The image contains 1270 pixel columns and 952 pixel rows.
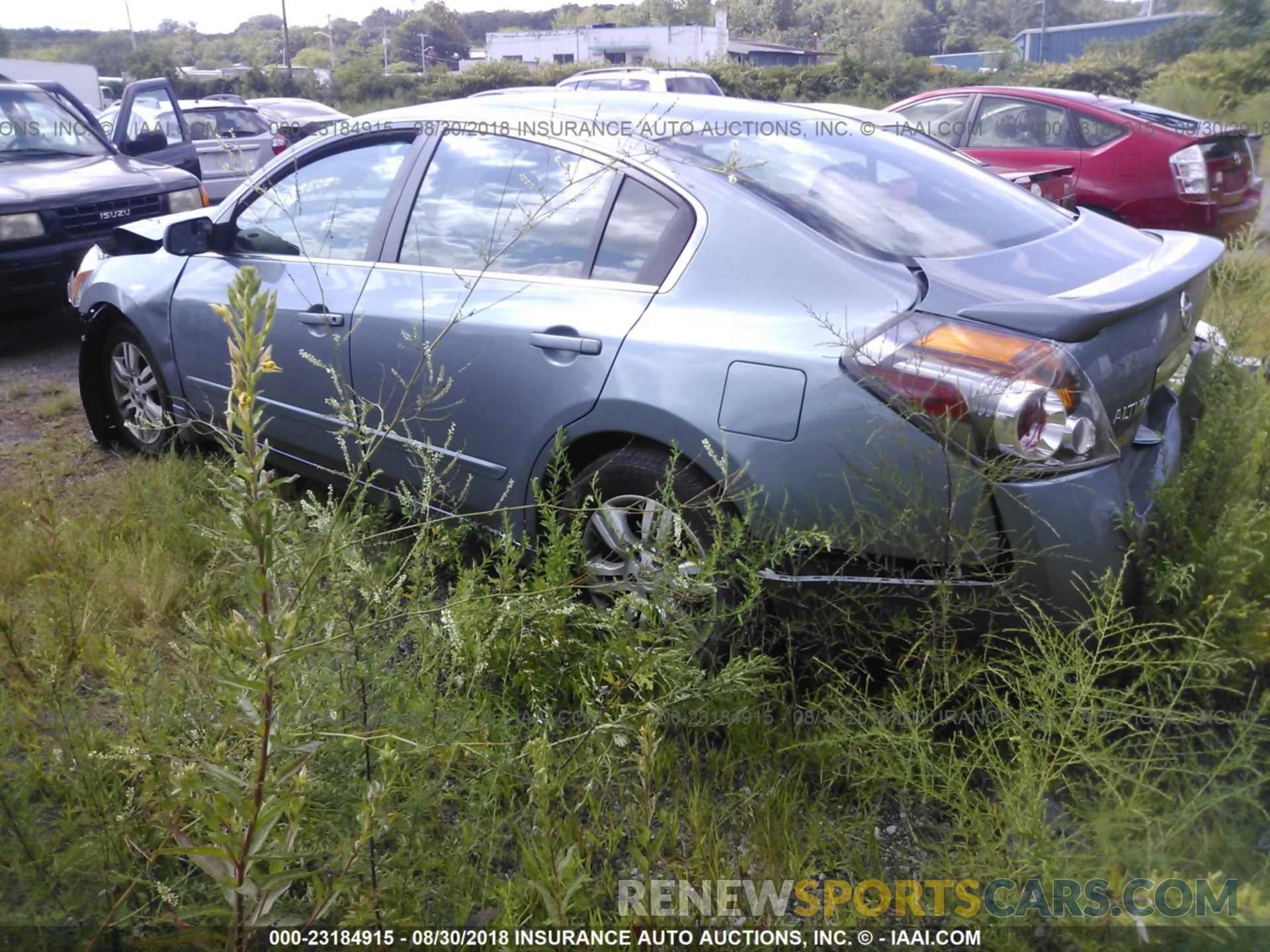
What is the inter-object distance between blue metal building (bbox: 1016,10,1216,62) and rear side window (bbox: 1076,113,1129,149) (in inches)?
919

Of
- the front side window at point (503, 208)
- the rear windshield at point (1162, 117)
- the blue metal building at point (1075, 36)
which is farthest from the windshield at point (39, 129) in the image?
the blue metal building at point (1075, 36)

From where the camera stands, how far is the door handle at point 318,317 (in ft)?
12.1

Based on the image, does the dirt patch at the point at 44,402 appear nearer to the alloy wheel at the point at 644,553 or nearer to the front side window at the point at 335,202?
the front side window at the point at 335,202

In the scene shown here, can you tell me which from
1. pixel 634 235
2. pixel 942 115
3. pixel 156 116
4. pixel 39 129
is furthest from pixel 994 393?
pixel 156 116

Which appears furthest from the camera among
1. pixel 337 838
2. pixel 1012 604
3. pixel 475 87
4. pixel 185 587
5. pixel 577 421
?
pixel 475 87

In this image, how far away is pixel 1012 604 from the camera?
7.80ft

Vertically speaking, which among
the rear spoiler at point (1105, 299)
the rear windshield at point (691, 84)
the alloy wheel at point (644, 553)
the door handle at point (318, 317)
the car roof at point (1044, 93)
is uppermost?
the car roof at point (1044, 93)

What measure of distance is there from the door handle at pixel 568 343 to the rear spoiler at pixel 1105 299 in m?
1.06

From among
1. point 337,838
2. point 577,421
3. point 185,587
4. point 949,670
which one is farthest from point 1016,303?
point 185,587

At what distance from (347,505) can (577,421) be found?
1110mm

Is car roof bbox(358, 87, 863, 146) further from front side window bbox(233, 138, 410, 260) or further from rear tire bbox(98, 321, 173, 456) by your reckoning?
rear tire bbox(98, 321, 173, 456)

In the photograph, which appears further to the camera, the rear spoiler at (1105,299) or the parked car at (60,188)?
the parked car at (60,188)

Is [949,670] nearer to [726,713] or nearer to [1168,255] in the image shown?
[726,713]

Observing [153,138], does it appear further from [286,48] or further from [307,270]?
[286,48]
